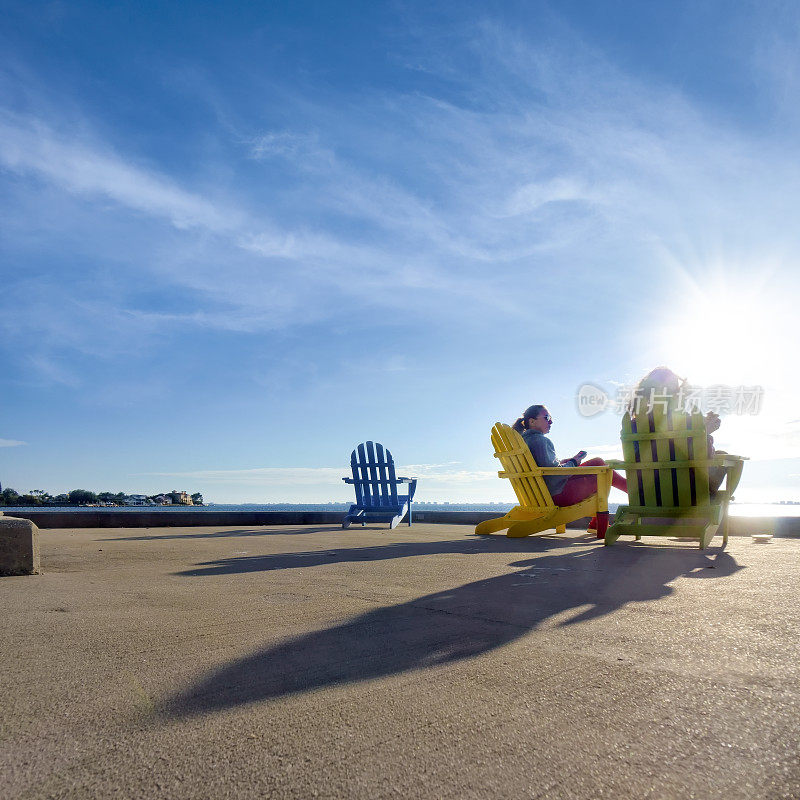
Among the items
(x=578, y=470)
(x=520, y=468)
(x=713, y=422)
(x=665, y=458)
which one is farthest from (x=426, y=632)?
(x=520, y=468)

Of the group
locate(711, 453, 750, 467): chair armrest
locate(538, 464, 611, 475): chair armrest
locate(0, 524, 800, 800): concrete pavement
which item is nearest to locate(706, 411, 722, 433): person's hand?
locate(711, 453, 750, 467): chair armrest

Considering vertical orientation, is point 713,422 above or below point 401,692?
above

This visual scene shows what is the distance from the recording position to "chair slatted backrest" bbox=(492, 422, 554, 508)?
685cm

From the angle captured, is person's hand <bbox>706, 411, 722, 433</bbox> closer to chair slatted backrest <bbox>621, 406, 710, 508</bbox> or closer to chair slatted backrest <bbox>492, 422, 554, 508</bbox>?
chair slatted backrest <bbox>621, 406, 710, 508</bbox>

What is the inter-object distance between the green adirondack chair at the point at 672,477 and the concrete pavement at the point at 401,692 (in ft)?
9.23

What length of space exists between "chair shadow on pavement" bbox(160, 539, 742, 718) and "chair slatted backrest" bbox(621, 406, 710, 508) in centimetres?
211

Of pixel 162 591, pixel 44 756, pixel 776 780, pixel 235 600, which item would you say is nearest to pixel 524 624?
pixel 776 780

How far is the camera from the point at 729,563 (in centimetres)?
402

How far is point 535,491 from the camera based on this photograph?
6.94m

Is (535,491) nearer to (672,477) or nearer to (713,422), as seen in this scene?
(672,477)

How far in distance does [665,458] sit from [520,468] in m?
1.77

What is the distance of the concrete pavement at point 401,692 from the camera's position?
100 centimetres

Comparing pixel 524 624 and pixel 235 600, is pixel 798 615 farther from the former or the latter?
pixel 235 600

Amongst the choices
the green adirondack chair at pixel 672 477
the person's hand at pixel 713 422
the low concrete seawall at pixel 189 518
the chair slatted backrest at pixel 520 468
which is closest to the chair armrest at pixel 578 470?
the chair slatted backrest at pixel 520 468
